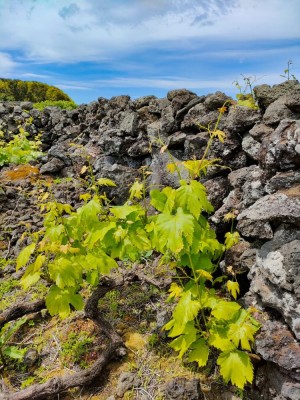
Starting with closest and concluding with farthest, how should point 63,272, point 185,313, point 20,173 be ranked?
point 185,313
point 63,272
point 20,173

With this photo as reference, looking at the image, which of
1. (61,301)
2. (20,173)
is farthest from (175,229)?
(20,173)

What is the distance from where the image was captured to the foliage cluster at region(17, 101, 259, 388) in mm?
3176

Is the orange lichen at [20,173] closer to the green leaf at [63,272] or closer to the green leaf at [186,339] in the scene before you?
the green leaf at [63,272]

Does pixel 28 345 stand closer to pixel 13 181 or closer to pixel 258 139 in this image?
pixel 258 139

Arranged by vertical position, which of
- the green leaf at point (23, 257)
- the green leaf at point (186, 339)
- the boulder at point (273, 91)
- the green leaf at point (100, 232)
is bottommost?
the green leaf at point (186, 339)

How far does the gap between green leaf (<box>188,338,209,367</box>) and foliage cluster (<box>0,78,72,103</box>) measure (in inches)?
782

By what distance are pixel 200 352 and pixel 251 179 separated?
6.42 ft

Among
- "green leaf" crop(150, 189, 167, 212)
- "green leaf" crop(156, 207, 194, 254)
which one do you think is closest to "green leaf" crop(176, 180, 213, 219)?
"green leaf" crop(156, 207, 194, 254)

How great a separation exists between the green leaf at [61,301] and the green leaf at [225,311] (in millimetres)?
1466

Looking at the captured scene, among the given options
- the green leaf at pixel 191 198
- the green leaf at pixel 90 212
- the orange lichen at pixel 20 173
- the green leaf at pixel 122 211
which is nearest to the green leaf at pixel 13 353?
the green leaf at pixel 90 212

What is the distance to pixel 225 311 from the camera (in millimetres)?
3344

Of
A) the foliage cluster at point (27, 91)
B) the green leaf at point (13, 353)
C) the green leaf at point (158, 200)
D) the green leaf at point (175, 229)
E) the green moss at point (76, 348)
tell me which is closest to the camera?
the green leaf at point (175, 229)

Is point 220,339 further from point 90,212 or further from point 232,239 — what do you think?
point 90,212

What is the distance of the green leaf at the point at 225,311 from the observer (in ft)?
10.9
